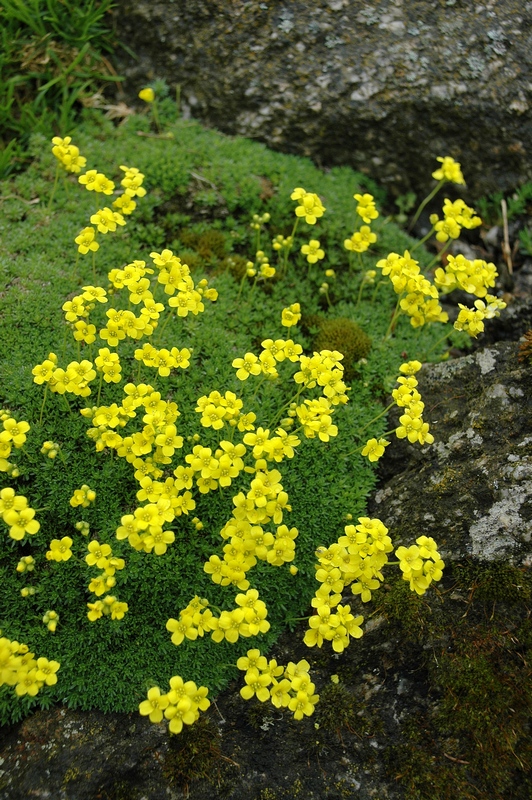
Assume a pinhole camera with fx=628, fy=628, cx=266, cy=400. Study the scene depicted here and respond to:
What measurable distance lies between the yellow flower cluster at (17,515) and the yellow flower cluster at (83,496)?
31cm

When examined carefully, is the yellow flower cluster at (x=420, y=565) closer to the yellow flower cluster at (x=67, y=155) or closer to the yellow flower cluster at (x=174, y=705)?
the yellow flower cluster at (x=174, y=705)

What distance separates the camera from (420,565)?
328 centimetres

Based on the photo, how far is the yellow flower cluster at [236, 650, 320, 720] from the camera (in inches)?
122

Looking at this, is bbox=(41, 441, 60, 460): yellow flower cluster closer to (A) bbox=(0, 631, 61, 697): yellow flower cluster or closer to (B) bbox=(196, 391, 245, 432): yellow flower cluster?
(B) bbox=(196, 391, 245, 432): yellow flower cluster

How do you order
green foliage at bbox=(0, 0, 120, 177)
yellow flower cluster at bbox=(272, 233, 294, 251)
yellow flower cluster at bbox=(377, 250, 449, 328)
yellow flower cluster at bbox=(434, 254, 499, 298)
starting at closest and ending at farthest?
yellow flower cluster at bbox=(377, 250, 449, 328) → yellow flower cluster at bbox=(434, 254, 499, 298) → yellow flower cluster at bbox=(272, 233, 294, 251) → green foliage at bbox=(0, 0, 120, 177)

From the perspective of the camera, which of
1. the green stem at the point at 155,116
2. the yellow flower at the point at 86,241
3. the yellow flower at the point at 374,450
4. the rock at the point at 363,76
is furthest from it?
the green stem at the point at 155,116

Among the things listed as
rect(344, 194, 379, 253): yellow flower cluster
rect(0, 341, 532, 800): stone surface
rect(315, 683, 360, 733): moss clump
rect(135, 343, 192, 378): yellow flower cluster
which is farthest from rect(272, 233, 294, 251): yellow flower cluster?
rect(315, 683, 360, 733): moss clump

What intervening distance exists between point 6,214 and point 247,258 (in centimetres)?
196

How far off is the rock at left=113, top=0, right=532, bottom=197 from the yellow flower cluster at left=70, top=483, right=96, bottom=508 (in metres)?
3.82

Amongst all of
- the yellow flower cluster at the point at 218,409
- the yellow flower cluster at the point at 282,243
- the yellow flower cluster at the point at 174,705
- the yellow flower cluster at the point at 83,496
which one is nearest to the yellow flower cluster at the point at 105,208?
the yellow flower cluster at the point at 282,243

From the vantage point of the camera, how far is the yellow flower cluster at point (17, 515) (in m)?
3.12

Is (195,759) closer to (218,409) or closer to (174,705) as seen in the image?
(174,705)

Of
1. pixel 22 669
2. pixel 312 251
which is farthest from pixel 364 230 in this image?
pixel 22 669

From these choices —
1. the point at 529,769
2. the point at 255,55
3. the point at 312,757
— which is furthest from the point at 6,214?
the point at 529,769
